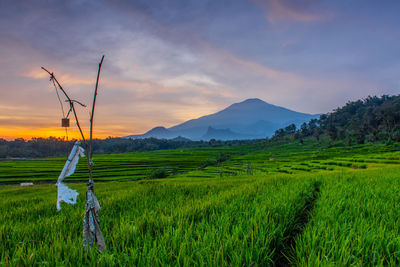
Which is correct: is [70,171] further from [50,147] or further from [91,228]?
[50,147]

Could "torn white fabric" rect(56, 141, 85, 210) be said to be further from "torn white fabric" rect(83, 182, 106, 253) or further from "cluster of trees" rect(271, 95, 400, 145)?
"cluster of trees" rect(271, 95, 400, 145)

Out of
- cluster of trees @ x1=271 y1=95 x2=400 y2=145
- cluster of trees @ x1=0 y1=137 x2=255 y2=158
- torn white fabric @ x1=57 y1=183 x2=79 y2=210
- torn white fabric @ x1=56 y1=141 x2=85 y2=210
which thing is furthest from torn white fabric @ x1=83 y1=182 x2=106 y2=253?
cluster of trees @ x1=0 y1=137 x2=255 y2=158

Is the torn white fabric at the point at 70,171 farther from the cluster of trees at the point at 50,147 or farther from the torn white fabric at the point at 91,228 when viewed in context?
the cluster of trees at the point at 50,147

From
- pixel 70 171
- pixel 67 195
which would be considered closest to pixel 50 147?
pixel 67 195

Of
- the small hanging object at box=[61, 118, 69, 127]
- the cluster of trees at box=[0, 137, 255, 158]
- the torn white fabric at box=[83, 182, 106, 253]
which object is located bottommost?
the cluster of trees at box=[0, 137, 255, 158]

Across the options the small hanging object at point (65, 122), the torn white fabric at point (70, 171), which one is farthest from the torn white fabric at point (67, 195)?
the small hanging object at point (65, 122)

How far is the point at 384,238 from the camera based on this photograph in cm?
191

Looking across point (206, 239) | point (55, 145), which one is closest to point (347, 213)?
point (206, 239)

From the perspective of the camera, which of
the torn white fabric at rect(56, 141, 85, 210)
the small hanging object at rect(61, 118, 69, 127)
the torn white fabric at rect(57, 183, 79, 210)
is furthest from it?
the torn white fabric at rect(57, 183, 79, 210)

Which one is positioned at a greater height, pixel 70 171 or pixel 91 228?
pixel 70 171

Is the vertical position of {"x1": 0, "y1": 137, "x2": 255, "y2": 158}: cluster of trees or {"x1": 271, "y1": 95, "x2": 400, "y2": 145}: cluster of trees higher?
{"x1": 271, "y1": 95, "x2": 400, "y2": 145}: cluster of trees

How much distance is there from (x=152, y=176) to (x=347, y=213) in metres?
43.6

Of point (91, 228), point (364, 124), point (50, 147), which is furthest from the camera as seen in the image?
point (50, 147)

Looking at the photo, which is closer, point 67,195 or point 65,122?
point 65,122
